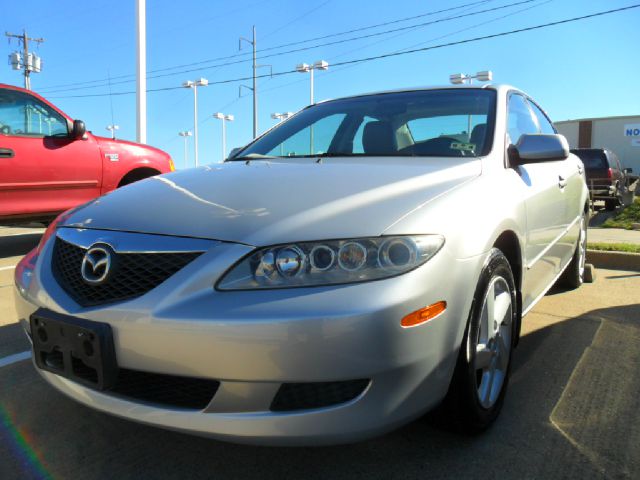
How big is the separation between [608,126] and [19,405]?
3969 cm

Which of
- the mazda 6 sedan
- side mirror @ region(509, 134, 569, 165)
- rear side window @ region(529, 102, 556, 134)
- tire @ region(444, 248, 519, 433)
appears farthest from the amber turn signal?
rear side window @ region(529, 102, 556, 134)

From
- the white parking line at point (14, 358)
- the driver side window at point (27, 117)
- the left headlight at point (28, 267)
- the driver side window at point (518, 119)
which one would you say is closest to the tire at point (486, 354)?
the driver side window at point (518, 119)

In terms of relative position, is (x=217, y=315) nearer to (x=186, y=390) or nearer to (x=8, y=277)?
(x=186, y=390)

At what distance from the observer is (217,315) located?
162cm

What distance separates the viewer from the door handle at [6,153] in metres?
5.54

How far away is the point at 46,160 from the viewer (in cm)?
588

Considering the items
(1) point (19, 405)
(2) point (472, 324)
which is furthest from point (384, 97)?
(1) point (19, 405)

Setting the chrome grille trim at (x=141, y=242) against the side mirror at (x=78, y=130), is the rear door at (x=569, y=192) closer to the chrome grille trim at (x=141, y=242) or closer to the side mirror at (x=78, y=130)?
the chrome grille trim at (x=141, y=242)

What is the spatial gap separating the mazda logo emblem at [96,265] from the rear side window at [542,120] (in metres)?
3.10

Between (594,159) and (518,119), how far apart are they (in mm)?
13215

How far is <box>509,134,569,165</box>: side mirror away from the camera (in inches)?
105

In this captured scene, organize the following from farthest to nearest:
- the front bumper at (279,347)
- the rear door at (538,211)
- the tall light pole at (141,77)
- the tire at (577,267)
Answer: the tall light pole at (141,77)
the tire at (577,267)
the rear door at (538,211)
the front bumper at (279,347)

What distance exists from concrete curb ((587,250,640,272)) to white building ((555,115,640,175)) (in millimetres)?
31629

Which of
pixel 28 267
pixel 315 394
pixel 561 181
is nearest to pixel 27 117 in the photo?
pixel 28 267
